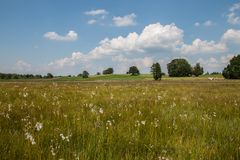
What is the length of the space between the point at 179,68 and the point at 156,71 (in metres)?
55.9

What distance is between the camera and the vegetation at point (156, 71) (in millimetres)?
118688

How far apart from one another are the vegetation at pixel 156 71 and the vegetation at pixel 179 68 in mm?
48020

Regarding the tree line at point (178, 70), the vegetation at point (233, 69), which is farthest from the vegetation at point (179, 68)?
the vegetation at point (233, 69)

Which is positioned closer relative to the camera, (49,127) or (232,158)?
(232,158)

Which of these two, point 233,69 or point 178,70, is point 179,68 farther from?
point 233,69

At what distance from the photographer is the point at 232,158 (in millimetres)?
3762

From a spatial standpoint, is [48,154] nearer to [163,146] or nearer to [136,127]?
[163,146]

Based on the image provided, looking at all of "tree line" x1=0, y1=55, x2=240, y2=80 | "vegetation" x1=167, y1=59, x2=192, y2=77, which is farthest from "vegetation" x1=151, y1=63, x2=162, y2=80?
"vegetation" x1=167, y1=59, x2=192, y2=77

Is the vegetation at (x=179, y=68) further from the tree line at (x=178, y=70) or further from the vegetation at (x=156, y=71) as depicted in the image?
the vegetation at (x=156, y=71)

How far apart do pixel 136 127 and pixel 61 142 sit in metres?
1.68

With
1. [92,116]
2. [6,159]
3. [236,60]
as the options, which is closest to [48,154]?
[6,159]

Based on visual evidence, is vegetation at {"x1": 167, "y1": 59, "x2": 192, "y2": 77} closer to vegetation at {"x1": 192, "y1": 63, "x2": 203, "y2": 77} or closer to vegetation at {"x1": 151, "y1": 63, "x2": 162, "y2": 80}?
vegetation at {"x1": 192, "y1": 63, "x2": 203, "y2": 77}

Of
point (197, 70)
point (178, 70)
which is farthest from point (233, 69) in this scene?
point (197, 70)

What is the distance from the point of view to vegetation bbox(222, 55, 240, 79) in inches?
4673
